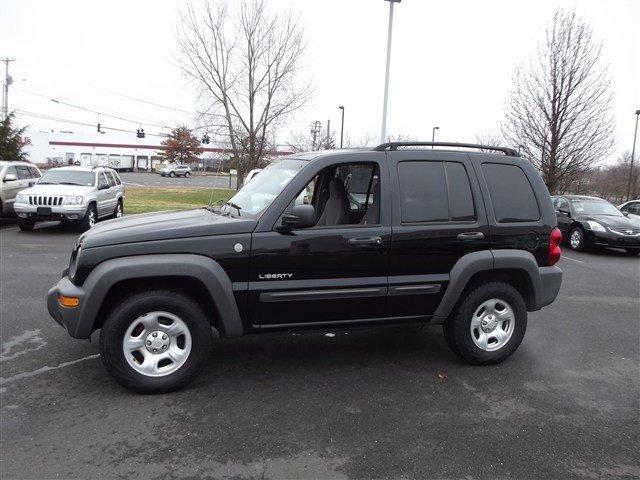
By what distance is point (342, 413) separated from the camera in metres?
3.60

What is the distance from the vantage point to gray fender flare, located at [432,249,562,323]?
4277mm

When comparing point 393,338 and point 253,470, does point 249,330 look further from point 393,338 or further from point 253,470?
point 393,338

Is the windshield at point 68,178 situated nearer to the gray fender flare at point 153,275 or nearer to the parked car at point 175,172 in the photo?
the gray fender flare at point 153,275

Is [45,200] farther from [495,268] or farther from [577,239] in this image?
[577,239]

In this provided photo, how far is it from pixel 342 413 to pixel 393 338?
6.01 feet

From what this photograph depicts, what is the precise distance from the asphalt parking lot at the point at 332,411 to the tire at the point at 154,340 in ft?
0.47

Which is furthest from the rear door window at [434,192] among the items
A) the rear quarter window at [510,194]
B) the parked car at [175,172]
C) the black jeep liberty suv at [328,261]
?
the parked car at [175,172]

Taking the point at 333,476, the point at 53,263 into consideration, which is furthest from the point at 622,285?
the point at 53,263

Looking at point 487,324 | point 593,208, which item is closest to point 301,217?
point 487,324

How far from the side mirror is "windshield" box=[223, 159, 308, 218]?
1.10 ft

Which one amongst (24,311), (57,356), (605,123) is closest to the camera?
(57,356)

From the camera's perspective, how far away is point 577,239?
13047 mm

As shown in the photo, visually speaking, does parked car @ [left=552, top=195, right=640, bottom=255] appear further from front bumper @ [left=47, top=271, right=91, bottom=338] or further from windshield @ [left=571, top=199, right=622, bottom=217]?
front bumper @ [left=47, top=271, right=91, bottom=338]

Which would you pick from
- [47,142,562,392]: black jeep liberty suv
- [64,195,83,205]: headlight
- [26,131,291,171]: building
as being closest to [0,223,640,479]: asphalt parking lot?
[47,142,562,392]: black jeep liberty suv
